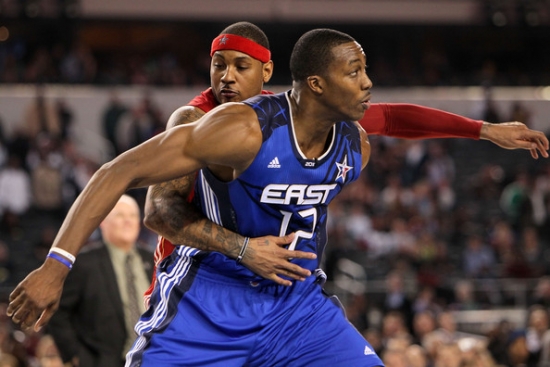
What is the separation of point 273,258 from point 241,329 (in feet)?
1.25

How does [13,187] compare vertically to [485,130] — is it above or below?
below

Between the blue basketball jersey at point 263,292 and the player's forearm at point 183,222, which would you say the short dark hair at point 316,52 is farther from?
the player's forearm at point 183,222

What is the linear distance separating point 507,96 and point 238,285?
21300mm

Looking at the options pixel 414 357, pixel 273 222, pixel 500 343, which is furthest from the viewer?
pixel 500 343

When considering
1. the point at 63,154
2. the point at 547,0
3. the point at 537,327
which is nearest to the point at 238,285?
the point at 537,327

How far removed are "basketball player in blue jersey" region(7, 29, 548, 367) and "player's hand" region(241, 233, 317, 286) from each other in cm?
3

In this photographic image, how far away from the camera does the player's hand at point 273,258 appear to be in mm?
4605

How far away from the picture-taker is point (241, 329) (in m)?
4.62

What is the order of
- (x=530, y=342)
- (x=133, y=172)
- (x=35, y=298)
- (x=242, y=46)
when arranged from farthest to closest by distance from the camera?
(x=530, y=342)
(x=242, y=46)
(x=133, y=172)
(x=35, y=298)

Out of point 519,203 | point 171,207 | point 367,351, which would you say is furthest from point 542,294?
point 171,207

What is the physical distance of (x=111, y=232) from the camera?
283 inches

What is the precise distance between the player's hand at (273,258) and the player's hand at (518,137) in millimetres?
1483

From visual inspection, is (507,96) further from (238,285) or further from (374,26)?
(238,285)

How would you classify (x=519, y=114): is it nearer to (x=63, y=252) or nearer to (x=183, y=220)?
(x=183, y=220)
